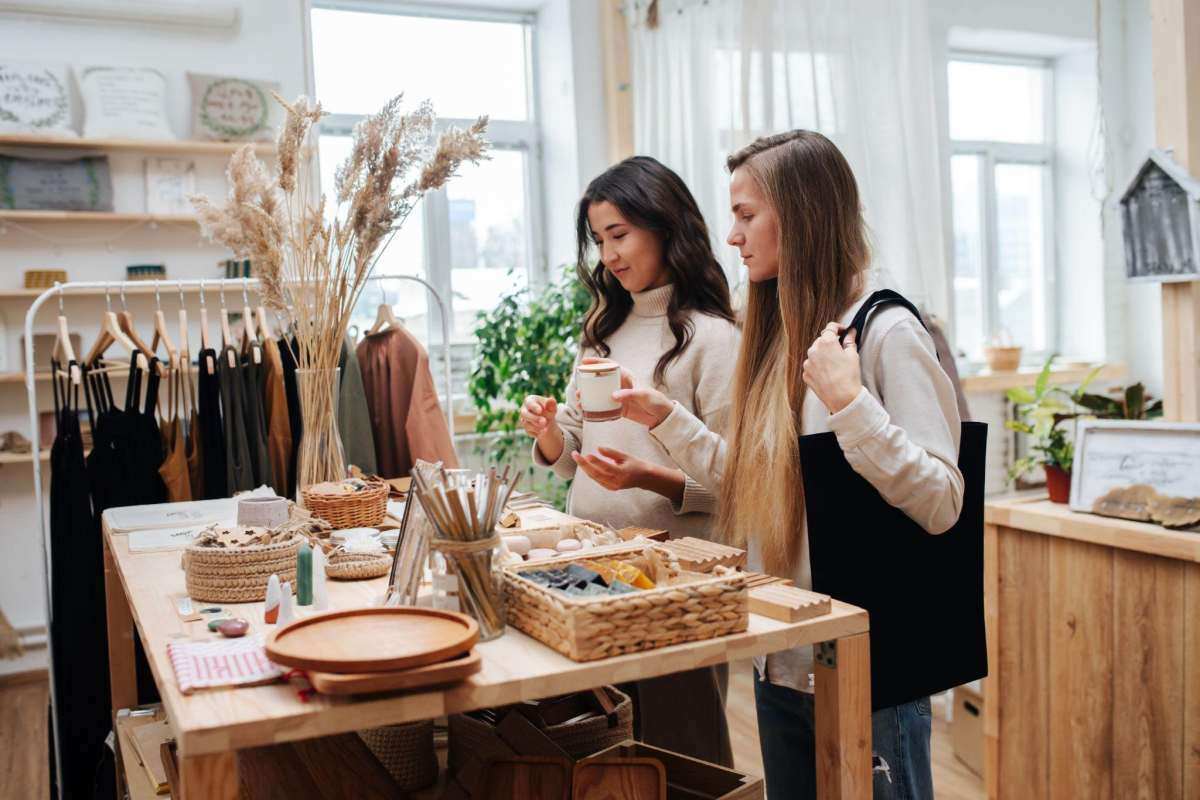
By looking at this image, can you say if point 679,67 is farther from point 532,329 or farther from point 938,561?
point 938,561

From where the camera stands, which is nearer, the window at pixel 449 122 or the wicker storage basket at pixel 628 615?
the wicker storage basket at pixel 628 615

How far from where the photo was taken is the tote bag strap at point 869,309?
4.52 feet

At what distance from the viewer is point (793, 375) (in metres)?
1.47

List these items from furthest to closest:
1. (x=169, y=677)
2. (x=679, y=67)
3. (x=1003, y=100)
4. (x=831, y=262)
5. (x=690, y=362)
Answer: (x=1003, y=100) < (x=679, y=67) < (x=690, y=362) < (x=831, y=262) < (x=169, y=677)

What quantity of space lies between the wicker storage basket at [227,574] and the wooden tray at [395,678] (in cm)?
43

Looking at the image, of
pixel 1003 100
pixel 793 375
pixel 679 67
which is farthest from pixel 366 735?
pixel 1003 100

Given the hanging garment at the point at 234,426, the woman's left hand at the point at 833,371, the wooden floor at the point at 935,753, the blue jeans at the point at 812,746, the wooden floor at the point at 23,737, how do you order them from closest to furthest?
the woman's left hand at the point at 833,371 → the blue jeans at the point at 812,746 → the hanging garment at the point at 234,426 → the wooden floor at the point at 935,753 → the wooden floor at the point at 23,737

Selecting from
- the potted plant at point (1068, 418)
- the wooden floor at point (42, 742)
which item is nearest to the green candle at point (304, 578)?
the potted plant at point (1068, 418)

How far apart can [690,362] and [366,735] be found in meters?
0.90

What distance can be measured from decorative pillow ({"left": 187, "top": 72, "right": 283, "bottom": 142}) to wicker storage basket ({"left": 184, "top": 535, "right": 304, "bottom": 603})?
122 inches

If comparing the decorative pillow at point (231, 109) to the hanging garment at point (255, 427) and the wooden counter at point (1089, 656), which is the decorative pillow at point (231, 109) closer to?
the hanging garment at point (255, 427)

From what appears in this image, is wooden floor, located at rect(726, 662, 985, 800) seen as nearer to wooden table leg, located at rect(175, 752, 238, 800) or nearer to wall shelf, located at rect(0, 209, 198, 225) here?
wooden table leg, located at rect(175, 752, 238, 800)

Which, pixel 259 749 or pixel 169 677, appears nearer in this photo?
pixel 169 677

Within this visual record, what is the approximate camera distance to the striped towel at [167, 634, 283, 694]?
3.22 feet
